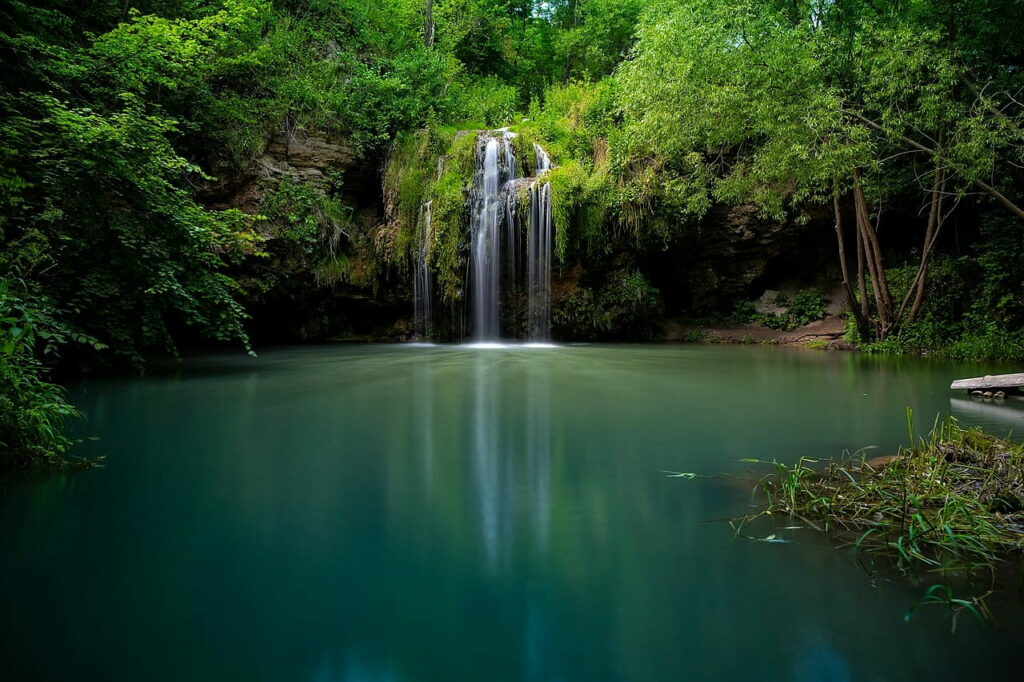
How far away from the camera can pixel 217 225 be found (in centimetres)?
758

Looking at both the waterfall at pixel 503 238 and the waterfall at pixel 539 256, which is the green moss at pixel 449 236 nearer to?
the waterfall at pixel 503 238

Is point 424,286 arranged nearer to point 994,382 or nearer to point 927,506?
point 994,382

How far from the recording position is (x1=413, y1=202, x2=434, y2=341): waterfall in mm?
15109

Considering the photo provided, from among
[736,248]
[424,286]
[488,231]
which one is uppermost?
[488,231]

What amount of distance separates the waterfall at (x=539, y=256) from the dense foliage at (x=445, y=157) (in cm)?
40

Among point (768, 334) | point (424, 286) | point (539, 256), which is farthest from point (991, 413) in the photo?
point (424, 286)

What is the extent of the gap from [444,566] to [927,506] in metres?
2.08

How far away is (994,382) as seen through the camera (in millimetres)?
5676

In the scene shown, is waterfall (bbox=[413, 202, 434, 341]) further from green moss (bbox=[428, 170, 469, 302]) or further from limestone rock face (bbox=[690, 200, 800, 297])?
limestone rock face (bbox=[690, 200, 800, 297])

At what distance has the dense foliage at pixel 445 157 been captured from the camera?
6.86m

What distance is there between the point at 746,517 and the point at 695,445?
137 centimetres

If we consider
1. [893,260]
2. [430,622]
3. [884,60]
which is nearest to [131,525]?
[430,622]

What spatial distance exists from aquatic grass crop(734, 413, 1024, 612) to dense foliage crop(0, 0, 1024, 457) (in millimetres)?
4020

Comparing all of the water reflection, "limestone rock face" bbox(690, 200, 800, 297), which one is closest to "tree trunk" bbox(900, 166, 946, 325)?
"limestone rock face" bbox(690, 200, 800, 297)
